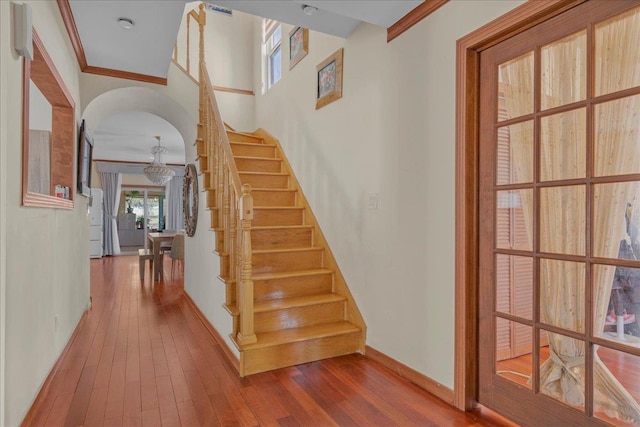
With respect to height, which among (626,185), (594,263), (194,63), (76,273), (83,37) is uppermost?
(194,63)

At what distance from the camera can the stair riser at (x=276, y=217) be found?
372 centimetres

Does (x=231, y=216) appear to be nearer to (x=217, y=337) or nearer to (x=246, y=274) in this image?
(x=246, y=274)

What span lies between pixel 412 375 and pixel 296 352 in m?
0.84

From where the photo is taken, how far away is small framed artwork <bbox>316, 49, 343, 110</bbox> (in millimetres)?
3318

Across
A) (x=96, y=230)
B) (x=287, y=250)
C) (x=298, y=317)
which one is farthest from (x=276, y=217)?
(x=96, y=230)

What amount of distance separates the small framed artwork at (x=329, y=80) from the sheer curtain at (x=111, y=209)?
8.21 meters

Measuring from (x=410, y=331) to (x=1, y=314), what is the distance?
2.18 meters

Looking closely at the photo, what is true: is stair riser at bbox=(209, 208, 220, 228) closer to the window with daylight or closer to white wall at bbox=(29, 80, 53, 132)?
white wall at bbox=(29, 80, 53, 132)

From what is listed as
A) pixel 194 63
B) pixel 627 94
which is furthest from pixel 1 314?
Answer: pixel 194 63

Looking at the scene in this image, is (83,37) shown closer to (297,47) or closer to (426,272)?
(297,47)

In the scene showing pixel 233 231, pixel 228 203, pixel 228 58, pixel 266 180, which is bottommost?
pixel 233 231

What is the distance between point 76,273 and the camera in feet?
10.9

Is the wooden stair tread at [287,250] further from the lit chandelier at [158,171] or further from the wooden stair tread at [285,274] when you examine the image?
the lit chandelier at [158,171]

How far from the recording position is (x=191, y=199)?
4531mm
